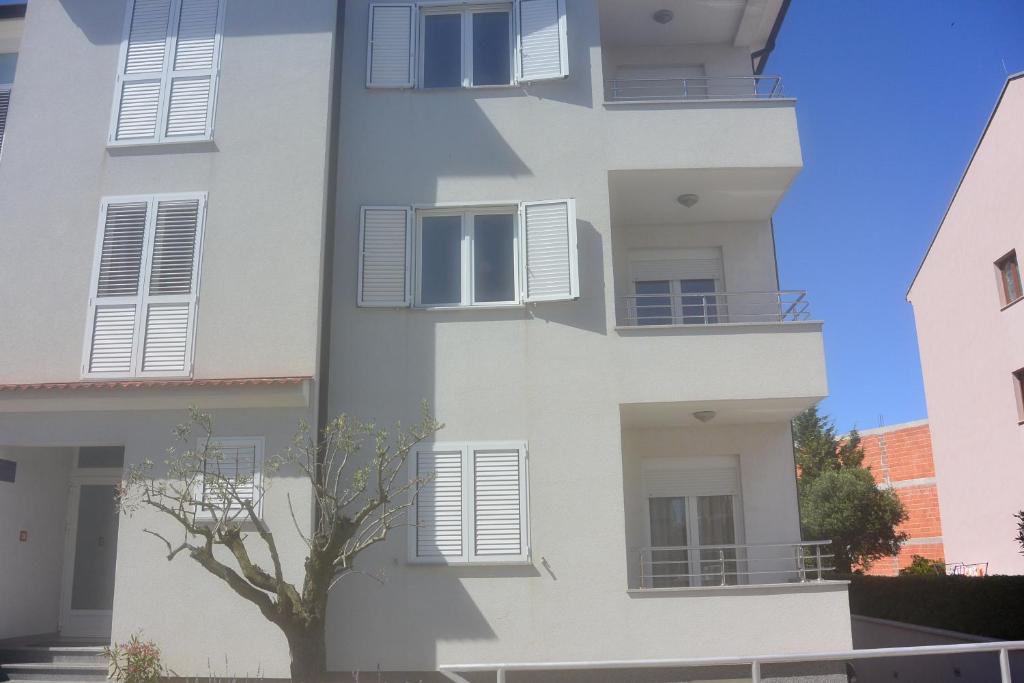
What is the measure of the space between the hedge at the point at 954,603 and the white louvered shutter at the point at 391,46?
493 inches

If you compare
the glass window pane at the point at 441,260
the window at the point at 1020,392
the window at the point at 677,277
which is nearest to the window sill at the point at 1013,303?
the window at the point at 1020,392

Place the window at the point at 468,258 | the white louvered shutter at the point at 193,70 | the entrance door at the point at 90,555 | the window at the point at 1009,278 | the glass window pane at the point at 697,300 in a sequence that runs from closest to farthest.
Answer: the window at the point at 468,258 → the white louvered shutter at the point at 193,70 → the entrance door at the point at 90,555 → the glass window pane at the point at 697,300 → the window at the point at 1009,278

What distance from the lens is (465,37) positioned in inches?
555

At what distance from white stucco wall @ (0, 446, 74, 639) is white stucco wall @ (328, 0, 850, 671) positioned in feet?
14.9

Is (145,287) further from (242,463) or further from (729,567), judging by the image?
(729,567)

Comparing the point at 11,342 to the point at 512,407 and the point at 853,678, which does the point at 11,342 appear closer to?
the point at 512,407

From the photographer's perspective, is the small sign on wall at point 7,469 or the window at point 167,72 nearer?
the small sign on wall at point 7,469

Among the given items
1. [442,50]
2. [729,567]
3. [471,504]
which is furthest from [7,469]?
[729,567]

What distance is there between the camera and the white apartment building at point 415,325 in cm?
1160

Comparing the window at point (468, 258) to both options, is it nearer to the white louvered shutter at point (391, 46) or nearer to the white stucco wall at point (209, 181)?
the white stucco wall at point (209, 181)

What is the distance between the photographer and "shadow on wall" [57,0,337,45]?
13.4 m

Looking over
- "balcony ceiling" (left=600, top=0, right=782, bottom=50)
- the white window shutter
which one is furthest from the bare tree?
"balcony ceiling" (left=600, top=0, right=782, bottom=50)

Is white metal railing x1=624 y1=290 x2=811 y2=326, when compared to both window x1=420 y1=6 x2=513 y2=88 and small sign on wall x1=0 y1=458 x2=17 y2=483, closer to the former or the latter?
window x1=420 y1=6 x2=513 y2=88

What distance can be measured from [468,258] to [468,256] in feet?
0.10
